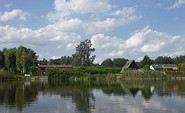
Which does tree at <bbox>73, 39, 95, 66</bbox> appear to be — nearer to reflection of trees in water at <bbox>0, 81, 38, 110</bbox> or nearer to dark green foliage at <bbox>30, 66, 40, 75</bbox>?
dark green foliage at <bbox>30, 66, 40, 75</bbox>

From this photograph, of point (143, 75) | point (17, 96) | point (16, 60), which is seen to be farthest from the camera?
point (16, 60)

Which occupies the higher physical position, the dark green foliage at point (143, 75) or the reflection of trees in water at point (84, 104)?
the dark green foliage at point (143, 75)

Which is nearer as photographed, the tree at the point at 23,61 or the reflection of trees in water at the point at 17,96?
the reflection of trees in water at the point at 17,96

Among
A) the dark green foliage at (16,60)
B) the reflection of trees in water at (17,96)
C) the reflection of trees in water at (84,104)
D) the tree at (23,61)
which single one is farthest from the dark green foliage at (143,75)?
the reflection of trees in water at (84,104)

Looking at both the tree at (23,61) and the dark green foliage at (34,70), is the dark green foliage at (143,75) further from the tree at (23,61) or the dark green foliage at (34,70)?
the dark green foliage at (34,70)

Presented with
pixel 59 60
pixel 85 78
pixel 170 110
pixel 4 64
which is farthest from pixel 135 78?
pixel 59 60

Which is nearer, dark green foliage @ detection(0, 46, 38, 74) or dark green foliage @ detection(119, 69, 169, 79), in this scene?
dark green foliage @ detection(119, 69, 169, 79)

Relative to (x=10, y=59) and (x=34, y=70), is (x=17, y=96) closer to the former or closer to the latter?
(x=10, y=59)

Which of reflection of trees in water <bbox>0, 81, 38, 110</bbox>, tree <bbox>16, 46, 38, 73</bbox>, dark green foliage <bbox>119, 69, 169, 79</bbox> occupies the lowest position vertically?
reflection of trees in water <bbox>0, 81, 38, 110</bbox>

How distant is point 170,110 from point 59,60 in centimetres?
16359

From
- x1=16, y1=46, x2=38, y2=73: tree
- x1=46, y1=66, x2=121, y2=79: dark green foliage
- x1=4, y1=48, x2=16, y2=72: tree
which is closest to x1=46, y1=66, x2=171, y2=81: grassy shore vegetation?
x1=46, y1=66, x2=121, y2=79: dark green foliage

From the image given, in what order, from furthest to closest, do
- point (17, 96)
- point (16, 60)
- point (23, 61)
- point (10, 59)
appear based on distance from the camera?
point (10, 59) → point (16, 60) → point (23, 61) → point (17, 96)

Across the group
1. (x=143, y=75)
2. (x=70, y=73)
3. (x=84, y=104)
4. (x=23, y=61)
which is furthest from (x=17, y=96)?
(x=23, y=61)

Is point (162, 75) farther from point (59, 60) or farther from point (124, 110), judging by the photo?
point (59, 60)
